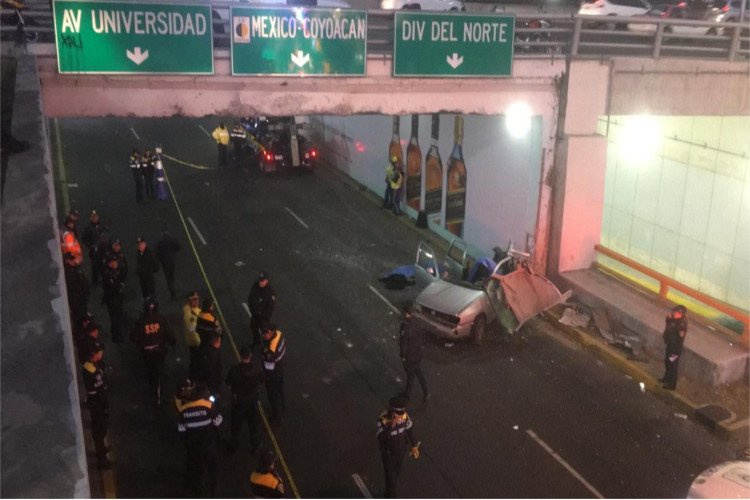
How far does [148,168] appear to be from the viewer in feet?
74.8

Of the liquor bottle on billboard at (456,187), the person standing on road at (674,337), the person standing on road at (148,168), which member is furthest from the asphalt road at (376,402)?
the person standing on road at (148,168)

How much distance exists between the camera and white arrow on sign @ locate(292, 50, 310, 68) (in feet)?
44.3

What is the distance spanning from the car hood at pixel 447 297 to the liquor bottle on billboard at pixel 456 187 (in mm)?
5191

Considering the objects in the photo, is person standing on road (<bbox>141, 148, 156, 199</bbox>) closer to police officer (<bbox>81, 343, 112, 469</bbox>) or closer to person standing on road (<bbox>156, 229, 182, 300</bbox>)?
person standing on road (<bbox>156, 229, 182, 300</bbox>)

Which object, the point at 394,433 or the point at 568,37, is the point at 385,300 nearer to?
the point at 568,37

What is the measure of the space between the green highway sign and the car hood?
4155 mm

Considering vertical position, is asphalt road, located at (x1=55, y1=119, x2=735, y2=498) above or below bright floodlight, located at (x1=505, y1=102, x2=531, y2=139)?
below

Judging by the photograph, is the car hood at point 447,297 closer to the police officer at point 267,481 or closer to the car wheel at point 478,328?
the car wheel at point 478,328

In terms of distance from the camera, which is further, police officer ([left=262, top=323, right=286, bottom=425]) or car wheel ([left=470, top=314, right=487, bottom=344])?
car wheel ([left=470, top=314, right=487, bottom=344])

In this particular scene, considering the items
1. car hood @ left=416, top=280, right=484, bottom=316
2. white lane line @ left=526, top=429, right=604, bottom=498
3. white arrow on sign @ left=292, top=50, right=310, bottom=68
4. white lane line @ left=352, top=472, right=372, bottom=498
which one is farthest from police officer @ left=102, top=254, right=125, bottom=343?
white lane line @ left=526, top=429, right=604, bottom=498

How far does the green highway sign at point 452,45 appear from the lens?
1397 centimetres

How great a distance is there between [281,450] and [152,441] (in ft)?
5.95

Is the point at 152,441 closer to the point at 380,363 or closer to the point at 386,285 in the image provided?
the point at 380,363

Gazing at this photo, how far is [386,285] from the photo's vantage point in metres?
16.5
